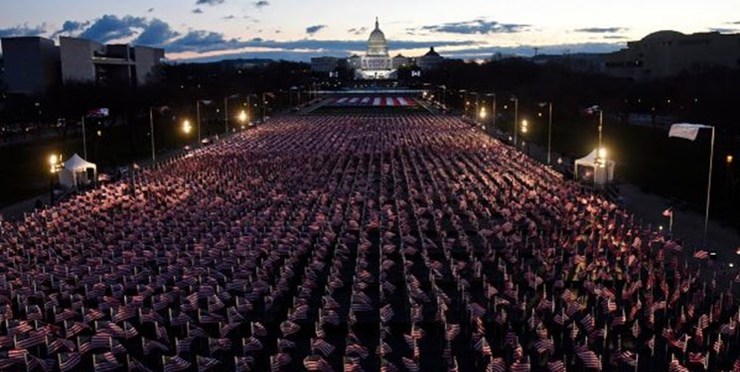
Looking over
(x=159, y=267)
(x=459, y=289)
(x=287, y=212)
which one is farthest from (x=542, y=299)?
(x=287, y=212)

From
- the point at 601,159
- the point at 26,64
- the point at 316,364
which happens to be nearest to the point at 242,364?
the point at 316,364

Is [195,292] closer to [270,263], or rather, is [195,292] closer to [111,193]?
[270,263]

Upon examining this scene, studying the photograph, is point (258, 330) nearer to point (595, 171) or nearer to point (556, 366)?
point (556, 366)

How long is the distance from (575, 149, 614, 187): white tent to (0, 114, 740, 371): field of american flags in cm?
174

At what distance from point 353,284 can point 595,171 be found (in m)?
20.0

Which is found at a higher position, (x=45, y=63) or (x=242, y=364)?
(x=45, y=63)

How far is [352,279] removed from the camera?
22.4 metres

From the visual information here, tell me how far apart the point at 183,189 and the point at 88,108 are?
1377 inches

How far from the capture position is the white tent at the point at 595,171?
121 ft

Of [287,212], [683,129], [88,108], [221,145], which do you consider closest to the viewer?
[683,129]

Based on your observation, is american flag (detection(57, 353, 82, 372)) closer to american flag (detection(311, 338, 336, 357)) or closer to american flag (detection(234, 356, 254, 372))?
american flag (detection(234, 356, 254, 372))

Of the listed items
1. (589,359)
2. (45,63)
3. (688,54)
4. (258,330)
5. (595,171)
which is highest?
(688,54)

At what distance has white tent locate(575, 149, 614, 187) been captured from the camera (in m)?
36.9

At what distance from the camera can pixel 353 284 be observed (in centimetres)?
2100
